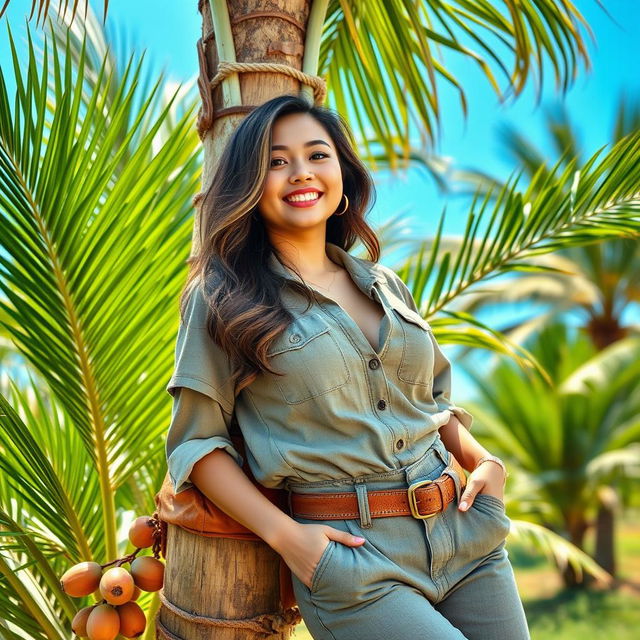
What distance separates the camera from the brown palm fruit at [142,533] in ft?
7.72

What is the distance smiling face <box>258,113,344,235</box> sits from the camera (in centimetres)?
219

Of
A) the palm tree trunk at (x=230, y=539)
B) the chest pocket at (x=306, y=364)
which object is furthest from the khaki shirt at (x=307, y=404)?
the palm tree trunk at (x=230, y=539)

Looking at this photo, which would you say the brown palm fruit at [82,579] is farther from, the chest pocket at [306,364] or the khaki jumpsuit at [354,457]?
the chest pocket at [306,364]

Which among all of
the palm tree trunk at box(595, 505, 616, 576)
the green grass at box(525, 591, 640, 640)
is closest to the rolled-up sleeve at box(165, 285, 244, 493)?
the green grass at box(525, 591, 640, 640)

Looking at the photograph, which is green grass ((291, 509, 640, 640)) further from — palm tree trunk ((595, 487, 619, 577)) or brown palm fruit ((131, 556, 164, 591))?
brown palm fruit ((131, 556, 164, 591))

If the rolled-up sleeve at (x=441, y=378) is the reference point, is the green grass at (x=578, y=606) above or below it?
below

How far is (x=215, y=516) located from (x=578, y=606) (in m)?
13.2

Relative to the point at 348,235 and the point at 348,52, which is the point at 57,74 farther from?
the point at 348,52

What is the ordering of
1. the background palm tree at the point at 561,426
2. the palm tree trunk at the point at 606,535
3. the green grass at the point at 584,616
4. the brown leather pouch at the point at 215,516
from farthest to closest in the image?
the palm tree trunk at the point at 606,535
the green grass at the point at 584,616
the background palm tree at the point at 561,426
the brown leather pouch at the point at 215,516

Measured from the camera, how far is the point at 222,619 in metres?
2.16

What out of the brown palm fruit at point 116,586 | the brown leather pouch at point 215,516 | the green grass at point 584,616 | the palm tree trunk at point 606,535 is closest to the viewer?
the brown leather pouch at point 215,516

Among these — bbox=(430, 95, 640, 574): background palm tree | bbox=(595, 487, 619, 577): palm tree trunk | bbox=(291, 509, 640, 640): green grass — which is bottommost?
bbox=(291, 509, 640, 640): green grass

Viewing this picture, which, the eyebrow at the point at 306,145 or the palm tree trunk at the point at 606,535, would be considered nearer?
the eyebrow at the point at 306,145

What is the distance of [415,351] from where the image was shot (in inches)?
85.7
